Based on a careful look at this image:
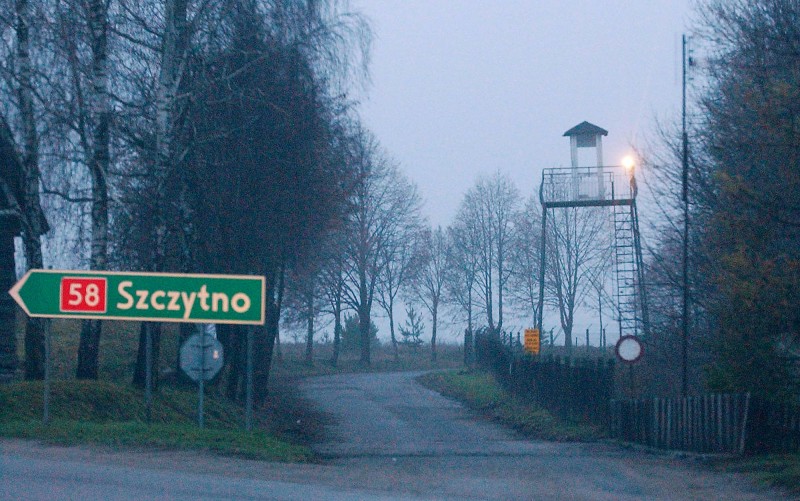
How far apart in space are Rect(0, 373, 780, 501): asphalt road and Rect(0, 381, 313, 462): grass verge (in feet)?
2.09

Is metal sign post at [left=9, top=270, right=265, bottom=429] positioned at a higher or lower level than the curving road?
higher

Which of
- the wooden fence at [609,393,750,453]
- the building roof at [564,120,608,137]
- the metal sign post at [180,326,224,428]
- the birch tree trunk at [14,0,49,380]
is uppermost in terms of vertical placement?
the building roof at [564,120,608,137]

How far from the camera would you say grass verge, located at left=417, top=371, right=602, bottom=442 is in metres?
22.4

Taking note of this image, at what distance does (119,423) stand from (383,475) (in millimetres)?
5541

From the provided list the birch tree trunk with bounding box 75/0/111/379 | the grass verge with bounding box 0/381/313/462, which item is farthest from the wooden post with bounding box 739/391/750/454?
the birch tree trunk with bounding box 75/0/111/379

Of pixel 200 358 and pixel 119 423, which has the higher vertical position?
pixel 200 358

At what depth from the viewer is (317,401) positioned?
111 feet

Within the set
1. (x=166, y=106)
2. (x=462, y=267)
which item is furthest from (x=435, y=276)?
(x=166, y=106)

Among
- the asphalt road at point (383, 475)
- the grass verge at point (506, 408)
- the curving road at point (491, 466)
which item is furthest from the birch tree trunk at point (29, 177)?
the grass verge at point (506, 408)

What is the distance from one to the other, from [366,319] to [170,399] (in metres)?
41.7

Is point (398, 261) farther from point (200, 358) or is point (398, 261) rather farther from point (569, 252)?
point (200, 358)

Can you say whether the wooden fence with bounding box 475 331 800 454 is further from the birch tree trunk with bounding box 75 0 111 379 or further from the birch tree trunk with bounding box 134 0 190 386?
the birch tree trunk with bounding box 75 0 111 379

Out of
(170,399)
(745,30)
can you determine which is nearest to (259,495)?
(170,399)

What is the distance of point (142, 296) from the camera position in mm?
15117
